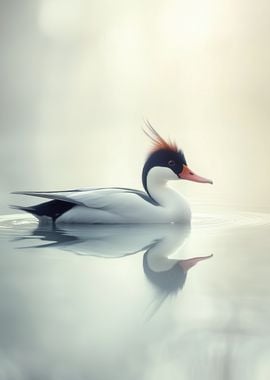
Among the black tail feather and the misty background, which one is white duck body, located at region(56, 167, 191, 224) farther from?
the misty background

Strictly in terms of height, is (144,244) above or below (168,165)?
below

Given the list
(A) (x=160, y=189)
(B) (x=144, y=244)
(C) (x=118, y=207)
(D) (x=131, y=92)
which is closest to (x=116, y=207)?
(C) (x=118, y=207)

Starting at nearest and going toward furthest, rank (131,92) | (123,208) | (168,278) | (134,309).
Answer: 1. (134,309)
2. (168,278)
3. (123,208)
4. (131,92)

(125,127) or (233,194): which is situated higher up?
(125,127)

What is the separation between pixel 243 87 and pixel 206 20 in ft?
0.92

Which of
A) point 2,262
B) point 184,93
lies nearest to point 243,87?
point 184,93

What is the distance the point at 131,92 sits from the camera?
2.29 m

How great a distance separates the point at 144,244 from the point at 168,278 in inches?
16.0

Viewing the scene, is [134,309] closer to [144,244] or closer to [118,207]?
[144,244]

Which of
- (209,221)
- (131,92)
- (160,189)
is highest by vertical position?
(131,92)

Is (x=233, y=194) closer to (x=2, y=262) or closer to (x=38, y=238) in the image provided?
(x=38, y=238)

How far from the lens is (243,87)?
2246mm

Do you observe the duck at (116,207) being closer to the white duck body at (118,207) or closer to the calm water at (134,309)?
the white duck body at (118,207)

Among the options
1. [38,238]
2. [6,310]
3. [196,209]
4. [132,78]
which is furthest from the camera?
[132,78]
